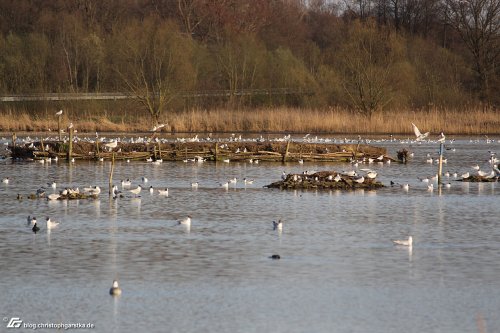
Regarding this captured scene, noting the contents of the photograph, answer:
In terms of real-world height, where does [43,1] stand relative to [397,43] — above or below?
above

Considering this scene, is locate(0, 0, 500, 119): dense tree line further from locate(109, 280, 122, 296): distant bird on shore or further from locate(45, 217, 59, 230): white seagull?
locate(109, 280, 122, 296): distant bird on shore

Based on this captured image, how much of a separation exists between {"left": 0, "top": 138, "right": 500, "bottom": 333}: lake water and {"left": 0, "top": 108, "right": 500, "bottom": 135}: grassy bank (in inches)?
822

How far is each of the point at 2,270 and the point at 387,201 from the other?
9697mm

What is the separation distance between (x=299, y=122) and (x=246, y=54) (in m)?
11.5

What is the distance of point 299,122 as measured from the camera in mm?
43438

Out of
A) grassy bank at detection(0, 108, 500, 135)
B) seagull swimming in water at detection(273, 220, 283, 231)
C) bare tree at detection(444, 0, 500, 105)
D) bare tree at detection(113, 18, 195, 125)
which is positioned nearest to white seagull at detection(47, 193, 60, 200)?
seagull swimming in water at detection(273, 220, 283, 231)

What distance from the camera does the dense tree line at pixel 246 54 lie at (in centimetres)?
4588

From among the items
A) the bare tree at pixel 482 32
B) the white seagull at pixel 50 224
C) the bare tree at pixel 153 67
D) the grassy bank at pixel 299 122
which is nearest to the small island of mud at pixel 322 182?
the white seagull at pixel 50 224

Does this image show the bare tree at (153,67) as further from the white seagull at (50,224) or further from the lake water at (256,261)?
the white seagull at (50,224)

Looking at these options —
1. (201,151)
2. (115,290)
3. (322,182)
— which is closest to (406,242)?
(115,290)

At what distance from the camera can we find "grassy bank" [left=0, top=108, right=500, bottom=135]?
43.1m

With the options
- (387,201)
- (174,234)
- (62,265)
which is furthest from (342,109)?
(62,265)

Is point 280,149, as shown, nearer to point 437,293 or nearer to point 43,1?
point 437,293

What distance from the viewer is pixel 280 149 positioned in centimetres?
2908
